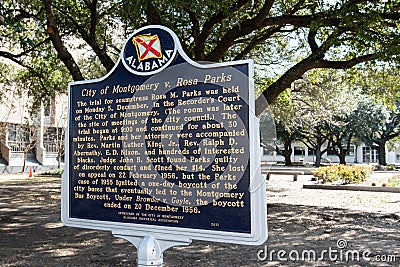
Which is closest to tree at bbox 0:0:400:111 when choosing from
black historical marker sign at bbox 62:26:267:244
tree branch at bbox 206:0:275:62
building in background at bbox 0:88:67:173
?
tree branch at bbox 206:0:275:62

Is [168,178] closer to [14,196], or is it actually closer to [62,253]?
[62,253]

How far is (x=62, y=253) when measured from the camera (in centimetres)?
754

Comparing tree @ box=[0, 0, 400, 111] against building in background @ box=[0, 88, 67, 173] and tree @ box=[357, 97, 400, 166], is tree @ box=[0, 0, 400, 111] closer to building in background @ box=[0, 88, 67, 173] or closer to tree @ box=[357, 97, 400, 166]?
building in background @ box=[0, 88, 67, 173]

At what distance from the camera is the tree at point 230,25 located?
30.9 ft

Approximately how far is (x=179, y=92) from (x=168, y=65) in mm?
324

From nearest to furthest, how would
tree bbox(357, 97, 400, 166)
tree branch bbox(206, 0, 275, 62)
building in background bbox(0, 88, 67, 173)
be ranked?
tree branch bbox(206, 0, 275, 62) < building in background bbox(0, 88, 67, 173) < tree bbox(357, 97, 400, 166)

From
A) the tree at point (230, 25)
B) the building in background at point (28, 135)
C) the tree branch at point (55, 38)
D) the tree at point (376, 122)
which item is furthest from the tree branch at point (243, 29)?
the tree at point (376, 122)

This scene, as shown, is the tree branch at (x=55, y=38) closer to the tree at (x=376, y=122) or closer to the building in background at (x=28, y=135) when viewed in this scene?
the building in background at (x=28, y=135)

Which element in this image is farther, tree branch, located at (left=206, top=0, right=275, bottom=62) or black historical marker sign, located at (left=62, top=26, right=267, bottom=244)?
tree branch, located at (left=206, top=0, right=275, bottom=62)

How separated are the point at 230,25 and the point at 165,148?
954 cm

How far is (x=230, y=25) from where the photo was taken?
1338 cm

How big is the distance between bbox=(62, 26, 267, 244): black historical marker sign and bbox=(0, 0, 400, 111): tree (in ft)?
8.79

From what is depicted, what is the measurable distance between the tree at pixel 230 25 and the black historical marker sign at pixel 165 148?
8.79ft

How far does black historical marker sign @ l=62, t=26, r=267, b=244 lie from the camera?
4184 millimetres
